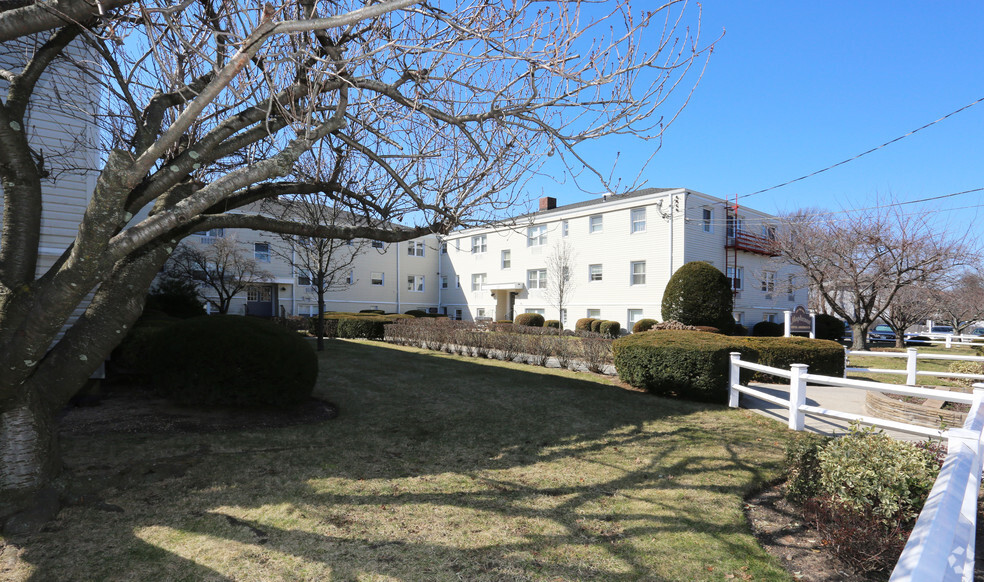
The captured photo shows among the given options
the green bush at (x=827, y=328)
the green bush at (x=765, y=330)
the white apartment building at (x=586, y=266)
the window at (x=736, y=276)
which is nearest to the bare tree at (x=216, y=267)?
the white apartment building at (x=586, y=266)

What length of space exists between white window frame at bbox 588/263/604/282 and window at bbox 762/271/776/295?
9.99 meters

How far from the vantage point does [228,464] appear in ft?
16.9

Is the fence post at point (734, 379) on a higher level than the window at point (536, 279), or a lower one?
lower

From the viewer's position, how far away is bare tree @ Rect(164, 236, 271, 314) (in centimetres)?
1933

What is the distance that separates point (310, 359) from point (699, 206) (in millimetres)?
22753

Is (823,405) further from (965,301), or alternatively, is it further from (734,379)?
(965,301)

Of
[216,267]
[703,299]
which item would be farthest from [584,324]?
[216,267]

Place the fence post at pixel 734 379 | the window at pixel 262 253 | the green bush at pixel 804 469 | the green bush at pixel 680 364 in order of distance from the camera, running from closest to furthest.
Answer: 1. the green bush at pixel 804 469
2. the fence post at pixel 734 379
3. the green bush at pixel 680 364
4. the window at pixel 262 253

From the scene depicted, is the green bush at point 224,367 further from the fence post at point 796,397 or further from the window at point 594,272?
the window at point 594,272

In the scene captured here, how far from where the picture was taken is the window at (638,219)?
25.3 meters

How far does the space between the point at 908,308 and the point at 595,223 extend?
2051cm

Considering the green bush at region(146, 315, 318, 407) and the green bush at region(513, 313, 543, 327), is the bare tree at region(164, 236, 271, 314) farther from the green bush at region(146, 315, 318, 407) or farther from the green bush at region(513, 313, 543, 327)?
the green bush at region(513, 313, 543, 327)

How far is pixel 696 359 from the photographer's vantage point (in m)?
9.22

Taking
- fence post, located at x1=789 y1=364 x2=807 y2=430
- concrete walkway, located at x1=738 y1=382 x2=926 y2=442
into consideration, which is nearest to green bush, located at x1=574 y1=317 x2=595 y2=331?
concrete walkway, located at x1=738 y1=382 x2=926 y2=442
